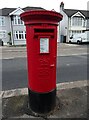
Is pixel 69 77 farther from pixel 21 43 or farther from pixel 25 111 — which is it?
pixel 21 43

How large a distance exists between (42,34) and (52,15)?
403 millimetres

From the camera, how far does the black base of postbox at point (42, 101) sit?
3.05m

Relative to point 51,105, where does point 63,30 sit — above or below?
above

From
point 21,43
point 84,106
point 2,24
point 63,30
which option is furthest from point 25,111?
point 63,30

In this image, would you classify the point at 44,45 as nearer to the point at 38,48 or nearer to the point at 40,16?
the point at 38,48

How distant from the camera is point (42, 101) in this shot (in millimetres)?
3062

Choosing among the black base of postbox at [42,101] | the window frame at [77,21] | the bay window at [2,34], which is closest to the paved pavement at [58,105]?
the black base of postbox at [42,101]

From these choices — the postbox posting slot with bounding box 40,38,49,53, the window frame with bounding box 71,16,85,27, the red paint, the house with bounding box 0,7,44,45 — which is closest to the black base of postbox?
the red paint

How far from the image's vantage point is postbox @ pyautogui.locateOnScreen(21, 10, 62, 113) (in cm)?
268

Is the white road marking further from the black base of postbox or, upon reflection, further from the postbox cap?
the postbox cap

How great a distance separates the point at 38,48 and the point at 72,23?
33359 millimetres

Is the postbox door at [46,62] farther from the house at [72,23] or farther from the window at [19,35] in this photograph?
the house at [72,23]

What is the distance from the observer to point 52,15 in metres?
2.66

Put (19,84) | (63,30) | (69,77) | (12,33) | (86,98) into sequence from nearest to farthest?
(86,98), (19,84), (69,77), (12,33), (63,30)
